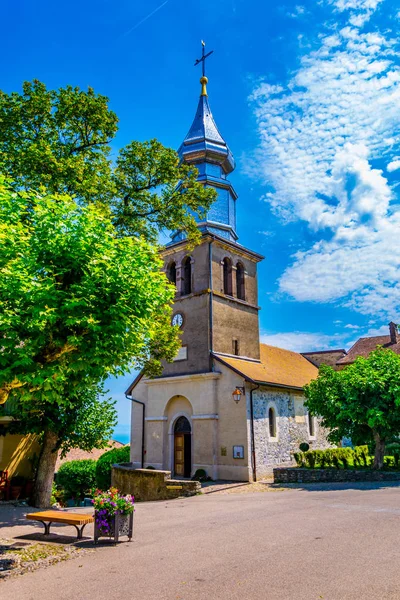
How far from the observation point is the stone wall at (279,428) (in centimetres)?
2200

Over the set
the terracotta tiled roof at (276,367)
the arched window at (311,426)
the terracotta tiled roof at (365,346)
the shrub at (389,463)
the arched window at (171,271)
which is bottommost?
the shrub at (389,463)

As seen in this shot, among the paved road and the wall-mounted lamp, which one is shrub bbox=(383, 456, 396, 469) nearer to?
the wall-mounted lamp

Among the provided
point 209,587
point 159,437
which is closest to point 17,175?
point 209,587

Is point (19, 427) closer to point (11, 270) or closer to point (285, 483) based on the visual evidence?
point (11, 270)

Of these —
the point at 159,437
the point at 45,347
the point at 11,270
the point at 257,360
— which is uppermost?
the point at 257,360

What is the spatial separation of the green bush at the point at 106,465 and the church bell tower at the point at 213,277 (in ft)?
19.4

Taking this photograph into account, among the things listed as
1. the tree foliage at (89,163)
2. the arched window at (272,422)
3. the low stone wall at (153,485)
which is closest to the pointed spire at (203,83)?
the tree foliage at (89,163)

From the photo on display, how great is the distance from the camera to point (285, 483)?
19438mm

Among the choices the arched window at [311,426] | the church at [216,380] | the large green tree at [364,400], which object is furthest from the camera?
the arched window at [311,426]

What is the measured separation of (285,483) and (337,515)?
8.77 metres

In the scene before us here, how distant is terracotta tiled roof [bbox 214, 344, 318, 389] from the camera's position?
23.2 metres

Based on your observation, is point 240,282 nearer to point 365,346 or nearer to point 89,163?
point 89,163

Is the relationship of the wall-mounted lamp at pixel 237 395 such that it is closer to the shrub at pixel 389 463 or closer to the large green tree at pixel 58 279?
the shrub at pixel 389 463

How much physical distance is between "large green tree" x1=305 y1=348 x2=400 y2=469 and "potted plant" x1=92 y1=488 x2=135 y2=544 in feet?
40.1
